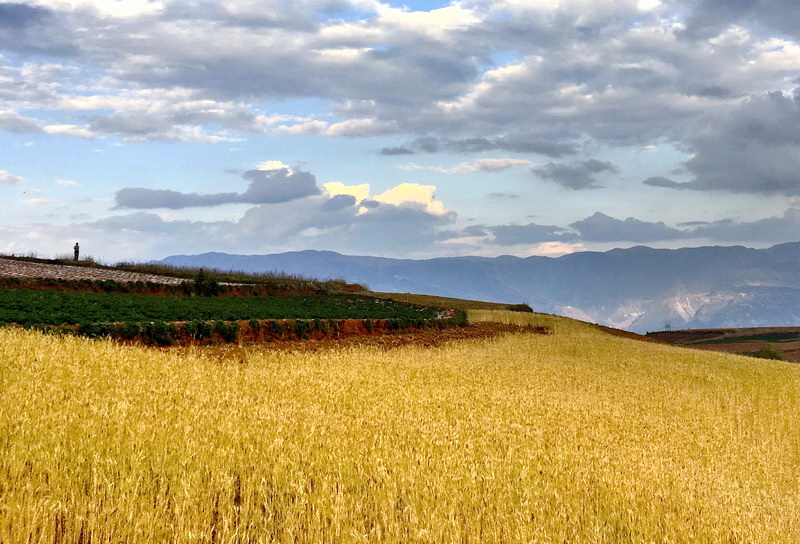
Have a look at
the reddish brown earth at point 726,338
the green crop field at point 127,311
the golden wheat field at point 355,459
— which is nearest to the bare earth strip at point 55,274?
the green crop field at point 127,311

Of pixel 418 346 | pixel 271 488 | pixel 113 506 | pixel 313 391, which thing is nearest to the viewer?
pixel 113 506

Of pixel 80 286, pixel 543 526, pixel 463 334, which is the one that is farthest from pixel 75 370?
pixel 80 286

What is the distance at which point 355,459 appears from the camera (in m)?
7.52

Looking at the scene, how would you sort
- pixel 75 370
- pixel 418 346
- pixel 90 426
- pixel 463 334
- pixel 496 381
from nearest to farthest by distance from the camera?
pixel 90 426 < pixel 75 370 < pixel 496 381 < pixel 418 346 < pixel 463 334

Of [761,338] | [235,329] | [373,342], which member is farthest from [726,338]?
[235,329]

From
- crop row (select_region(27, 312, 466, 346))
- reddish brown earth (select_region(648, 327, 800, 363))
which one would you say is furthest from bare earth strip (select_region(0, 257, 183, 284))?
reddish brown earth (select_region(648, 327, 800, 363))

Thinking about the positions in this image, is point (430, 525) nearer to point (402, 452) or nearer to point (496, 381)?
point (402, 452)

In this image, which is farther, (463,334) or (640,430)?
(463,334)

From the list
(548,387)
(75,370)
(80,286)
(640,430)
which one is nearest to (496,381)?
(548,387)

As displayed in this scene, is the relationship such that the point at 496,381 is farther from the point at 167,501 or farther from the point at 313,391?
the point at 167,501

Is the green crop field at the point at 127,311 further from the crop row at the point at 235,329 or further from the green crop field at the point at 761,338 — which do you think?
the green crop field at the point at 761,338

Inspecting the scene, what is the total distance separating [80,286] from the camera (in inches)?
1437

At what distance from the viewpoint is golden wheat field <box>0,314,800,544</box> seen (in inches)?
233

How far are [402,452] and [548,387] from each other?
334 inches
